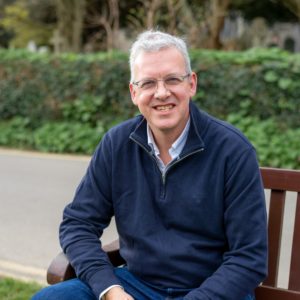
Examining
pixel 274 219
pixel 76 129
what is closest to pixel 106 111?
pixel 76 129

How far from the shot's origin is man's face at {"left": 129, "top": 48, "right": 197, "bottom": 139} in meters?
2.46

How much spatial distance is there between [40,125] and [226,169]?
31.0 ft

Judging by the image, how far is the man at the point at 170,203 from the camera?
2.36m

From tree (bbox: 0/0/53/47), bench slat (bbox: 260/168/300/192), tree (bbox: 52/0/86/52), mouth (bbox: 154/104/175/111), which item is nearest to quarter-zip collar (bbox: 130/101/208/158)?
mouth (bbox: 154/104/175/111)

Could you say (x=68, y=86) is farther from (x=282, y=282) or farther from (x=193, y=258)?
(x=193, y=258)

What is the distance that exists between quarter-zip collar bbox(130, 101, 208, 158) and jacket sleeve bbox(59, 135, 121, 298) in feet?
0.52

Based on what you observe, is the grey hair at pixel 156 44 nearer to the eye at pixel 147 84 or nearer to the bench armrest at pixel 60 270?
the eye at pixel 147 84

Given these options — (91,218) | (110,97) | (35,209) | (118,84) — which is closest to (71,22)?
(110,97)

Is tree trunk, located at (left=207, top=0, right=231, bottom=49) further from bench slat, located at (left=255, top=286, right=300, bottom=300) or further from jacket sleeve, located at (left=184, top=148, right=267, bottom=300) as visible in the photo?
jacket sleeve, located at (left=184, top=148, right=267, bottom=300)

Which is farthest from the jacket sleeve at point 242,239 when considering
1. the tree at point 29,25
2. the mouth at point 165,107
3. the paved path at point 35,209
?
the tree at point 29,25

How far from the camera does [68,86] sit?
36.3 ft

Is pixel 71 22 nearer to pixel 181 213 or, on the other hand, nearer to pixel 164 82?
pixel 164 82

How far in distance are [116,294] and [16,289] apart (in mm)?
1927

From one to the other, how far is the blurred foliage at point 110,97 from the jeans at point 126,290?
6366mm
